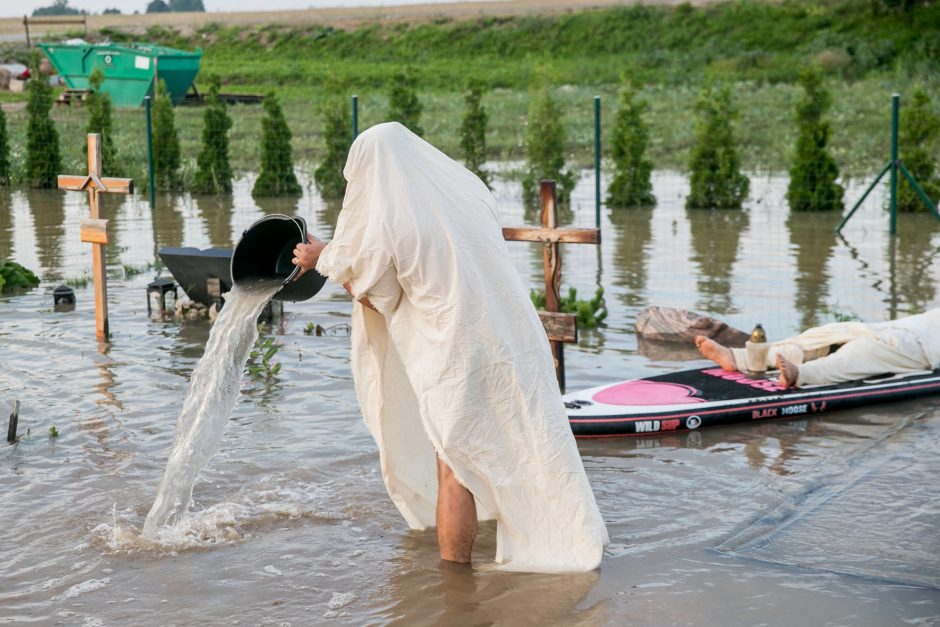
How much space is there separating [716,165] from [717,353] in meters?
9.79

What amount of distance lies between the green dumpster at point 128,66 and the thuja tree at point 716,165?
59.3ft

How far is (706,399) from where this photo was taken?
23.7 feet

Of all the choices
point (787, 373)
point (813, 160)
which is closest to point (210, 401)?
point (787, 373)

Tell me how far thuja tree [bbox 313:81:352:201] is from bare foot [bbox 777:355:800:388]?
12.2m

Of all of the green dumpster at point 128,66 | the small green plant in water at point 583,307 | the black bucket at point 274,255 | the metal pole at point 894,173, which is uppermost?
the green dumpster at point 128,66

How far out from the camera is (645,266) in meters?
12.6

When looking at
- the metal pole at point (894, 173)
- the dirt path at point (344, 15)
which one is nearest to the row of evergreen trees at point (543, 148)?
the metal pole at point (894, 173)

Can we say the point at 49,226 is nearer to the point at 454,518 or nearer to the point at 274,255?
the point at 274,255

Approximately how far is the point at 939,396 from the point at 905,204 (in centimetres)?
905

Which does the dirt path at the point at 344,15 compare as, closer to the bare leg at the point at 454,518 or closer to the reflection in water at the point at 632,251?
the reflection in water at the point at 632,251

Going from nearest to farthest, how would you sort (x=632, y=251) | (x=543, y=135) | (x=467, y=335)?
1. (x=467, y=335)
2. (x=632, y=251)
3. (x=543, y=135)

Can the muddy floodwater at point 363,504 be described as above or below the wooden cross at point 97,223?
below

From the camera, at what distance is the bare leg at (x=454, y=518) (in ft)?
16.4

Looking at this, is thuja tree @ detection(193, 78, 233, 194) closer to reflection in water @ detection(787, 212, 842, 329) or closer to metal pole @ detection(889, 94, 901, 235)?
reflection in water @ detection(787, 212, 842, 329)
